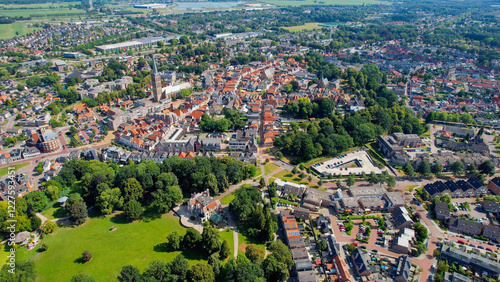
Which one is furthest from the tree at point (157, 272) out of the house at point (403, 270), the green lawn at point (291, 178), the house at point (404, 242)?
the house at point (404, 242)

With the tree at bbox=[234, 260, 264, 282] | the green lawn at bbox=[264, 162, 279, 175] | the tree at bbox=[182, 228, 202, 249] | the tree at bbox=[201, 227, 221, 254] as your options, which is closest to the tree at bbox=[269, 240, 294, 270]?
the tree at bbox=[234, 260, 264, 282]

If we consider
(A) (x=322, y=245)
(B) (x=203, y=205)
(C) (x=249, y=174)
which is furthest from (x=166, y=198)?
(A) (x=322, y=245)

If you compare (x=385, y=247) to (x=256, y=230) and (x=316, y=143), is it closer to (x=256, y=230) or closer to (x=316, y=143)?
(x=256, y=230)

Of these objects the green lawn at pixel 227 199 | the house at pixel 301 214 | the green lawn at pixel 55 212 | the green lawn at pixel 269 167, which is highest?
the house at pixel 301 214

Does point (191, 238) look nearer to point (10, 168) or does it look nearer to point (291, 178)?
point (291, 178)

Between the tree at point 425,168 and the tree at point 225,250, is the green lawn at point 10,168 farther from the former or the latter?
the tree at point 425,168

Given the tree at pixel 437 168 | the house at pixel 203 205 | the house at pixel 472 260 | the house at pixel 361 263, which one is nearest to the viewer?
the house at pixel 361 263

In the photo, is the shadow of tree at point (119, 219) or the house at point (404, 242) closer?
the house at point (404, 242)
